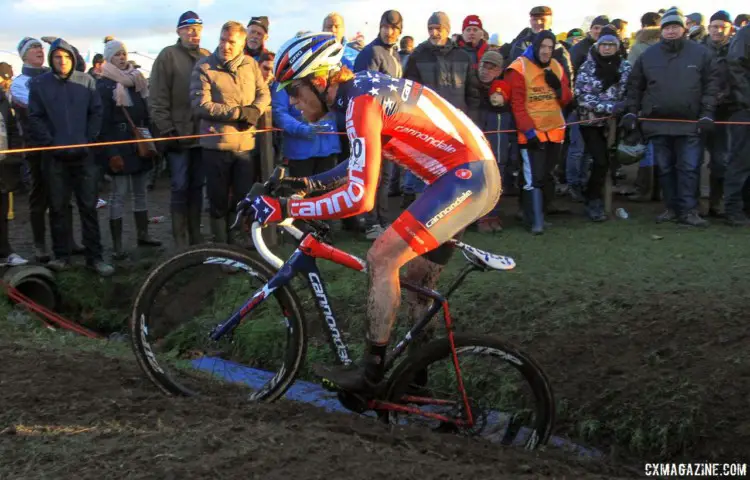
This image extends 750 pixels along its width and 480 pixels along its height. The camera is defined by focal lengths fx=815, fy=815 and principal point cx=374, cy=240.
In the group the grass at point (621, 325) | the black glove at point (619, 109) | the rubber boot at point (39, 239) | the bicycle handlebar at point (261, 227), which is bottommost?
the grass at point (621, 325)

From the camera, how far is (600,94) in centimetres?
1086

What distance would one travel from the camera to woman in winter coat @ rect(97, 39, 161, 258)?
9.60 metres

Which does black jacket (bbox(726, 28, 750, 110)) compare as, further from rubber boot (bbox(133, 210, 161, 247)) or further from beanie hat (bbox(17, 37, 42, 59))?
beanie hat (bbox(17, 37, 42, 59))

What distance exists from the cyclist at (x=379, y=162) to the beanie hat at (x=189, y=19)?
5306mm

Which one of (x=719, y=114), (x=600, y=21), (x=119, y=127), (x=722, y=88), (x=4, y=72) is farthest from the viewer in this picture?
(x=600, y=21)

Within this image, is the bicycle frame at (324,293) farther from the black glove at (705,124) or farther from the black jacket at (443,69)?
the black glove at (705,124)

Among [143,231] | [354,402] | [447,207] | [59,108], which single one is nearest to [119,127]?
[59,108]

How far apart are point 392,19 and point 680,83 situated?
3712 millimetres

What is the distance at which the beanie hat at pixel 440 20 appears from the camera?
10641 mm

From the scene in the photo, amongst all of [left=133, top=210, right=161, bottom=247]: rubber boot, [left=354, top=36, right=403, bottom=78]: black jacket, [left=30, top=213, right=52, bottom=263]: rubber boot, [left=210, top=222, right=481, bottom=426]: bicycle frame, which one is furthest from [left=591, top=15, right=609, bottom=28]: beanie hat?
[left=210, top=222, right=481, bottom=426]: bicycle frame

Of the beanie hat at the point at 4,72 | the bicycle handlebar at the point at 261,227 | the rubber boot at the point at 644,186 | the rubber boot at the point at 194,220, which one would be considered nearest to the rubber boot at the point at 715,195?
the rubber boot at the point at 644,186

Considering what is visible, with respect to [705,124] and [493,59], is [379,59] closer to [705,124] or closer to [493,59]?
[493,59]

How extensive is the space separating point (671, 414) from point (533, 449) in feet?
3.31

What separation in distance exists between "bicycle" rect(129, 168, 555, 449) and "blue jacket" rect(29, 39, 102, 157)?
4540mm
